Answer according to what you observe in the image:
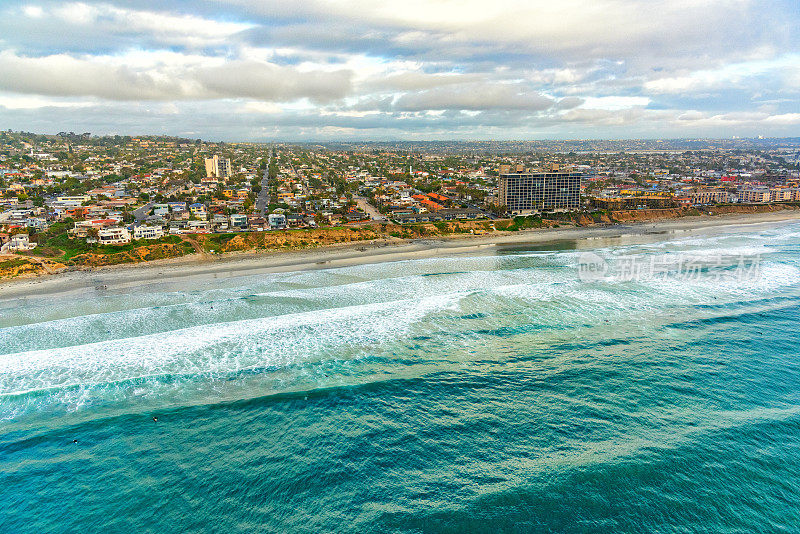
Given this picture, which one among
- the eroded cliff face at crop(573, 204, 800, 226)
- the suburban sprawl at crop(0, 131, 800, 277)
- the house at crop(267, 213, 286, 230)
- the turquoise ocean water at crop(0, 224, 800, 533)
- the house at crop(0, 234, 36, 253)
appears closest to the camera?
the turquoise ocean water at crop(0, 224, 800, 533)

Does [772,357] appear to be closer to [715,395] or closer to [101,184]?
[715,395]

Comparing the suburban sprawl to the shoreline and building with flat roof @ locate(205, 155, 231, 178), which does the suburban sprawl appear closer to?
building with flat roof @ locate(205, 155, 231, 178)

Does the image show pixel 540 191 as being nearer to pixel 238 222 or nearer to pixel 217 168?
pixel 238 222

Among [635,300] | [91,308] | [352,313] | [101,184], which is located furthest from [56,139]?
[635,300]

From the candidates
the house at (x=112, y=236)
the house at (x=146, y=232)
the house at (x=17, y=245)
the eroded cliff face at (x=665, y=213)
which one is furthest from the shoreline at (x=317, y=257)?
the house at (x=17, y=245)

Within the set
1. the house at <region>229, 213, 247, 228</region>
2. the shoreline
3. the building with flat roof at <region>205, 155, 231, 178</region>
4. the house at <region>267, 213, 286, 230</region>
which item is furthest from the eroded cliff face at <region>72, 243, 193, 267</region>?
the building with flat roof at <region>205, 155, 231, 178</region>
